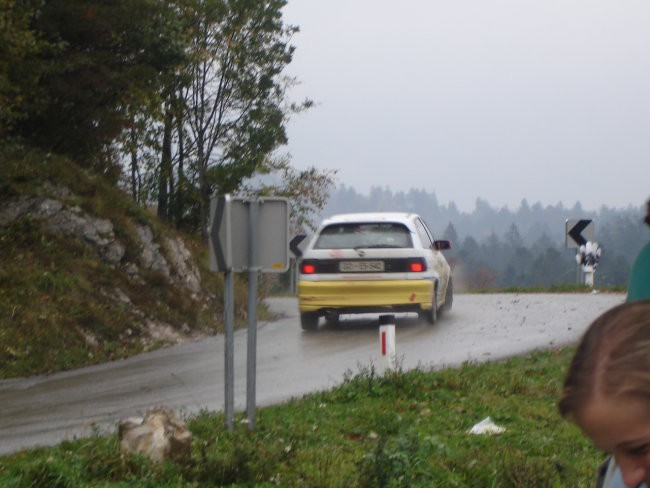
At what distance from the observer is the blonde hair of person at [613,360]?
5.79 ft

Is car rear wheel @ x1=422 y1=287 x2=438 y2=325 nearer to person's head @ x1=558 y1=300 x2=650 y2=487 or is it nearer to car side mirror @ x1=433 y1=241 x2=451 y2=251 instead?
car side mirror @ x1=433 y1=241 x2=451 y2=251

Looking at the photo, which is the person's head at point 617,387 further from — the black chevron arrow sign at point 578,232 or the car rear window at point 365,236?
the black chevron arrow sign at point 578,232

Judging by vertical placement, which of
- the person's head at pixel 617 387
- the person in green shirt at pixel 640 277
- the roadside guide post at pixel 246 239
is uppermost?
the roadside guide post at pixel 246 239

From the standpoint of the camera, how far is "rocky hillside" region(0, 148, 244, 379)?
623 inches

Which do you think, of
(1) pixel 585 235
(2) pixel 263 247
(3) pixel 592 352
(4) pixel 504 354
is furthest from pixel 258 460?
(1) pixel 585 235

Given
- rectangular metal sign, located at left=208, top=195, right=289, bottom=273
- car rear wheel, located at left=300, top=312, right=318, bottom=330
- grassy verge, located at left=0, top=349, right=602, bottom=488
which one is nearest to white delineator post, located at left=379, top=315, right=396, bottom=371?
grassy verge, located at left=0, top=349, right=602, bottom=488

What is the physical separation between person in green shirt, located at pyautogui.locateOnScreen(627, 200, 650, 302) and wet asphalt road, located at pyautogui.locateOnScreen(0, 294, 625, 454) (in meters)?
6.74

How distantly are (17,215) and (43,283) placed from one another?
7.54ft

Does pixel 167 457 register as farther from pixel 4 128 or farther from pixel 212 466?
pixel 4 128

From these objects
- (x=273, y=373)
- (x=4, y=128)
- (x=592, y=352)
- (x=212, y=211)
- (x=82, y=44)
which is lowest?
(x=273, y=373)

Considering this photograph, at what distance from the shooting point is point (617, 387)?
177cm

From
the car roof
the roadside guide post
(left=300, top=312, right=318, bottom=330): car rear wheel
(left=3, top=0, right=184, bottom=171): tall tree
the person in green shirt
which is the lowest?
(left=300, top=312, right=318, bottom=330): car rear wheel

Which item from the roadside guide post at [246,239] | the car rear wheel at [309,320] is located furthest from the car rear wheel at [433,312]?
the roadside guide post at [246,239]

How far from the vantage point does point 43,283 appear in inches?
691
